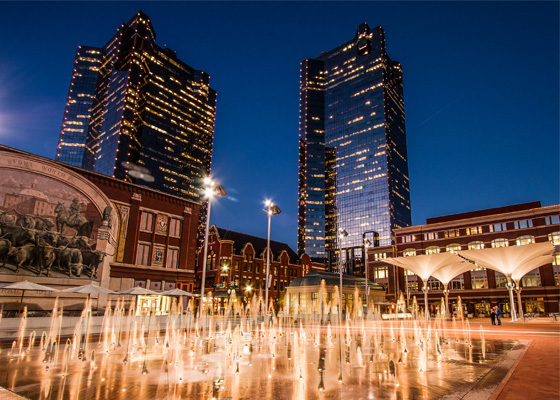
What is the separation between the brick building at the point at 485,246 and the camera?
65750 mm

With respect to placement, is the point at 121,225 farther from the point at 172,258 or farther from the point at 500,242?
the point at 500,242

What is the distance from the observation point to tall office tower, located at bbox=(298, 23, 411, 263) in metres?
160

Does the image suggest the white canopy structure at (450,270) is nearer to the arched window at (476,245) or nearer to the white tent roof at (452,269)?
the white tent roof at (452,269)

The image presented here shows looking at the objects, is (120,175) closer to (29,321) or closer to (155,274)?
(155,274)

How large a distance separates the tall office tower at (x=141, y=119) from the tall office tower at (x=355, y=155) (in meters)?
70.0

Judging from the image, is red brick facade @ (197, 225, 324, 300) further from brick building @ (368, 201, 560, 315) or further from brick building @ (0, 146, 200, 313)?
brick building @ (368, 201, 560, 315)

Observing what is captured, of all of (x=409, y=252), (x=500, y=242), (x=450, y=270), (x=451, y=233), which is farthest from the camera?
(x=409, y=252)

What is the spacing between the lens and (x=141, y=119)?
550 feet

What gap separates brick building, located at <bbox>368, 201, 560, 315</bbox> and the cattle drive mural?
59472 mm

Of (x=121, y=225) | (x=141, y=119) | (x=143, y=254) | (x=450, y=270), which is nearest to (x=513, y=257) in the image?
(x=450, y=270)

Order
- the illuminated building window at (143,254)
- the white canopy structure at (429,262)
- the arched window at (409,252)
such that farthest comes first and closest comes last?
the arched window at (409,252) → the white canopy structure at (429,262) → the illuminated building window at (143,254)

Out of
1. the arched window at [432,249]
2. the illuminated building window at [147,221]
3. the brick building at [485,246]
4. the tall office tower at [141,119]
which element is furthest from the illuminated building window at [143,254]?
the tall office tower at [141,119]

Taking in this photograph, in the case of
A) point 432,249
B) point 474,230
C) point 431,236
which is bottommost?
point 432,249

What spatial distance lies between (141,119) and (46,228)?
150m
